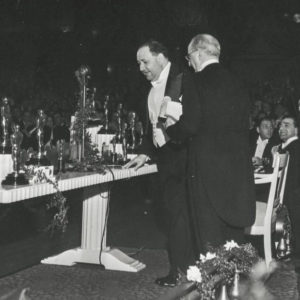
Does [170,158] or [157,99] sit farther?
[157,99]

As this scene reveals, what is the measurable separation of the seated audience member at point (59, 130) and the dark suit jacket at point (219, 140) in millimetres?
8579

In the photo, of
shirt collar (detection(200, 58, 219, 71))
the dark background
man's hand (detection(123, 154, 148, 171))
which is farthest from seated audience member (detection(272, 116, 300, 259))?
the dark background

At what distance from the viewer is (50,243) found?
6324 millimetres

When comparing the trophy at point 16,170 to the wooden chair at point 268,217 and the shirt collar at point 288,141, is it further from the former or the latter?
the shirt collar at point 288,141

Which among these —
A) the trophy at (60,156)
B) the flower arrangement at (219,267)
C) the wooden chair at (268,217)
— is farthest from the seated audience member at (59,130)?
the flower arrangement at (219,267)

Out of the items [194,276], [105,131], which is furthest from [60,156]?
[194,276]

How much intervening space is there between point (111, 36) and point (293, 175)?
1133cm

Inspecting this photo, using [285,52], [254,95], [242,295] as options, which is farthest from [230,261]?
[285,52]

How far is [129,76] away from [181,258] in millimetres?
14234

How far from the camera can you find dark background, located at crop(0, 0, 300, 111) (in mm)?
15703

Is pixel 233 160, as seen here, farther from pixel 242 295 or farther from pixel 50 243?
pixel 50 243

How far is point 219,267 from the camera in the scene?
292 centimetres

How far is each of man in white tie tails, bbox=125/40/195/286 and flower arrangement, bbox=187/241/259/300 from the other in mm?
1015

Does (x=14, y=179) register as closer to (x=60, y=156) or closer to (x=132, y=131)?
(x=60, y=156)
